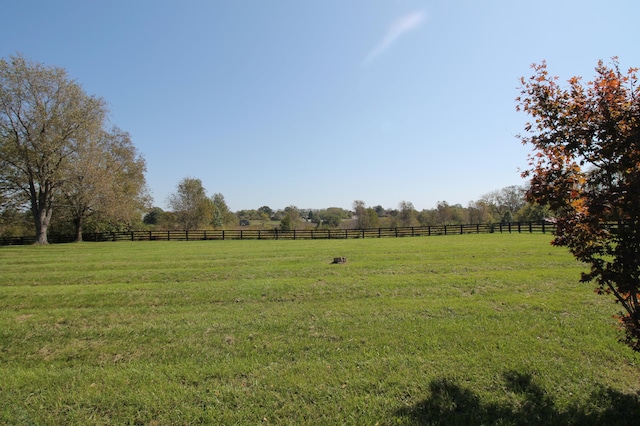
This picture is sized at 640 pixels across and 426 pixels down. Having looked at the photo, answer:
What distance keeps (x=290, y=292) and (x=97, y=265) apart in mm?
9773

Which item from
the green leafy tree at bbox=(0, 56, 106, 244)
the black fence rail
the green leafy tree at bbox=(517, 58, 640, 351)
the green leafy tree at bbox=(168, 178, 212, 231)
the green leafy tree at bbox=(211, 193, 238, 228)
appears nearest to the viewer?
the green leafy tree at bbox=(517, 58, 640, 351)

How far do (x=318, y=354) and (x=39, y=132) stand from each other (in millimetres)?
31776

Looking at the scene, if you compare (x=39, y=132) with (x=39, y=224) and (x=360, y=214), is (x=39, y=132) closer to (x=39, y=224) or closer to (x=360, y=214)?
(x=39, y=224)

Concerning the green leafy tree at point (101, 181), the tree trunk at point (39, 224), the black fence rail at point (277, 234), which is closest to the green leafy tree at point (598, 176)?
the black fence rail at point (277, 234)

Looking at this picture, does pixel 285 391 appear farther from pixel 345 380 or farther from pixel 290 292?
pixel 290 292

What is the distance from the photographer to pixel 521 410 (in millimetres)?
3381

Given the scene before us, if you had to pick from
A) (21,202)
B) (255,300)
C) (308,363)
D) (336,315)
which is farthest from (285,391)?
(21,202)

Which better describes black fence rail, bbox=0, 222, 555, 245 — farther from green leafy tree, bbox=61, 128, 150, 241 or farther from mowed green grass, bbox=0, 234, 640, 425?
mowed green grass, bbox=0, 234, 640, 425

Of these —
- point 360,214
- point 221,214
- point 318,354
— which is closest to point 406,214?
point 360,214

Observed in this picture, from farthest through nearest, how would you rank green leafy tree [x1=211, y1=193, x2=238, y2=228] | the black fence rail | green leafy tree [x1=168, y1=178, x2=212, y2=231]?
green leafy tree [x1=211, y1=193, x2=238, y2=228] < green leafy tree [x1=168, y1=178, x2=212, y2=231] < the black fence rail

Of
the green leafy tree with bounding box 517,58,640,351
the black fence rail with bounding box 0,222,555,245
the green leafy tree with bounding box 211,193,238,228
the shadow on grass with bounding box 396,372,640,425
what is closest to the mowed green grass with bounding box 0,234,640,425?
A: the shadow on grass with bounding box 396,372,640,425

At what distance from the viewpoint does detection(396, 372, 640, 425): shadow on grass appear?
10.6ft

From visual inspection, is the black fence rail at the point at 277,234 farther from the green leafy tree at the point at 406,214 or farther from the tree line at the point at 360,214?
the green leafy tree at the point at 406,214

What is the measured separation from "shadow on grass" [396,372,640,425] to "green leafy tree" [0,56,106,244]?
32259mm
